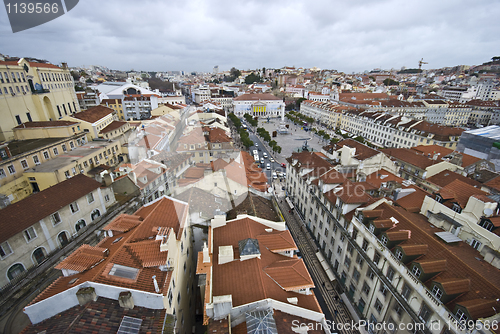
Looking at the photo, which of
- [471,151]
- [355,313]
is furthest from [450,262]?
[471,151]

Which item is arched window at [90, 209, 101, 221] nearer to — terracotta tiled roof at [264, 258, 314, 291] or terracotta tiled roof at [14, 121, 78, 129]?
terracotta tiled roof at [264, 258, 314, 291]

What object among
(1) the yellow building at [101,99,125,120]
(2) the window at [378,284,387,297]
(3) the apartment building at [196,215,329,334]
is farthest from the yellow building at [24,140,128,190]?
(1) the yellow building at [101,99,125,120]

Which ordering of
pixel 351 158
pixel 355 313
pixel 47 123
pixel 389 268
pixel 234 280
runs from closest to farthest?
pixel 234 280, pixel 389 268, pixel 355 313, pixel 351 158, pixel 47 123

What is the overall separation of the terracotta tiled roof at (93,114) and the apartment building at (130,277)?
45769mm

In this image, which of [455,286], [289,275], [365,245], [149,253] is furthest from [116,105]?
[455,286]

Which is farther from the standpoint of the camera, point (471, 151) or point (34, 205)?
point (471, 151)

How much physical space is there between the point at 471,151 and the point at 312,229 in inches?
2277

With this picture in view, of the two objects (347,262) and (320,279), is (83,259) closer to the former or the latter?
(347,262)

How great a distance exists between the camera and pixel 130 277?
47.5 feet

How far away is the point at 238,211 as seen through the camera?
2673cm

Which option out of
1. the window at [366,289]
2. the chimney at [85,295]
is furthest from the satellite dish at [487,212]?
the chimney at [85,295]

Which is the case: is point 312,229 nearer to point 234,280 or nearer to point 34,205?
point 234,280

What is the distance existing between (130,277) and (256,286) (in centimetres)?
870

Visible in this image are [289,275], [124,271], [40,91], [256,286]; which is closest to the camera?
[124,271]
